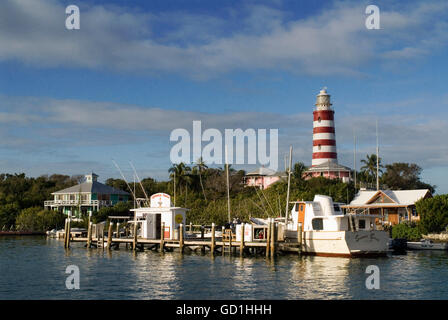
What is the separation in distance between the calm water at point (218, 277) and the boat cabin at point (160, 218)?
3.92 m

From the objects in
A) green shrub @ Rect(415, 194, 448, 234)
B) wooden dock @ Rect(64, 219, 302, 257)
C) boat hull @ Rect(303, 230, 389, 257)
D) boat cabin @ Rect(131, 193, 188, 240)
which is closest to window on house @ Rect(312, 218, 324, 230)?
boat hull @ Rect(303, 230, 389, 257)

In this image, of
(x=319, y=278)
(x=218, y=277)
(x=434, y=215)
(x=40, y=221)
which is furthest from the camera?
(x=40, y=221)

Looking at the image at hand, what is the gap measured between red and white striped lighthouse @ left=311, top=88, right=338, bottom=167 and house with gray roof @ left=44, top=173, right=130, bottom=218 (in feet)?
116

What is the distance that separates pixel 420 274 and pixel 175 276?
49.1 ft

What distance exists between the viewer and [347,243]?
39.5 meters

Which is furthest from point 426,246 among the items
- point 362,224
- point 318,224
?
point 318,224

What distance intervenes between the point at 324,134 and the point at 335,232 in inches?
2171

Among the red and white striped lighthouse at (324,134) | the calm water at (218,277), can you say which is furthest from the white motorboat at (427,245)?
the red and white striped lighthouse at (324,134)

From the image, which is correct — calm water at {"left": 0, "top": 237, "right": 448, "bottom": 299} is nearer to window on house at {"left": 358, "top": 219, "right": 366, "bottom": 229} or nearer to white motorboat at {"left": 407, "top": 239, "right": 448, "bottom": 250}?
window on house at {"left": 358, "top": 219, "right": 366, "bottom": 229}

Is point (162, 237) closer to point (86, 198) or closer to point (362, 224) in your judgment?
point (362, 224)

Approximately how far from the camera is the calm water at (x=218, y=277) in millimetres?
25641

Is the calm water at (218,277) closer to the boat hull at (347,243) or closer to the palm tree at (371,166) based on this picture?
the boat hull at (347,243)
